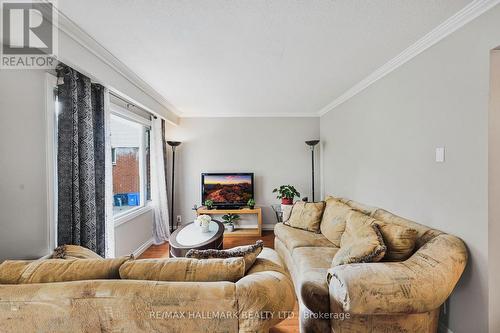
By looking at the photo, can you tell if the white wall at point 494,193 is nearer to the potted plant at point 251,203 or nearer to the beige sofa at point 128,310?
the beige sofa at point 128,310

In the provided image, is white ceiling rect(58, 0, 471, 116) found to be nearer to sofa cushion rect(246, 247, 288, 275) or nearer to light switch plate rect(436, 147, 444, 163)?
light switch plate rect(436, 147, 444, 163)

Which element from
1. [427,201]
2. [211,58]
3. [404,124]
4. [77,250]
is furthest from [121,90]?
[427,201]

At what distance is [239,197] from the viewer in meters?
4.37

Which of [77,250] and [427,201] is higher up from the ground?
[427,201]

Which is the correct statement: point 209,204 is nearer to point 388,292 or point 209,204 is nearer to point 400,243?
point 400,243

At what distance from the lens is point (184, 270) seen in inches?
45.7

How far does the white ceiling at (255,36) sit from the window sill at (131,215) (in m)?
1.90

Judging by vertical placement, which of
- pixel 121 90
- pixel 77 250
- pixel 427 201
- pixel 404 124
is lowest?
pixel 77 250

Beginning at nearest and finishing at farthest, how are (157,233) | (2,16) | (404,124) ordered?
1. (2,16)
2. (404,124)
3. (157,233)

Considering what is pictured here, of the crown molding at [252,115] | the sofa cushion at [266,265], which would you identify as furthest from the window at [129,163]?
the sofa cushion at [266,265]

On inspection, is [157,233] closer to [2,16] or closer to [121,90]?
[121,90]

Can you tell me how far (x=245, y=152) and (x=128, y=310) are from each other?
373 cm

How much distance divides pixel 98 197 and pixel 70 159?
57 centimetres

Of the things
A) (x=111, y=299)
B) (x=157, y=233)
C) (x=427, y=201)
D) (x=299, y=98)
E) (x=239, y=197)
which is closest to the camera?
(x=111, y=299)
